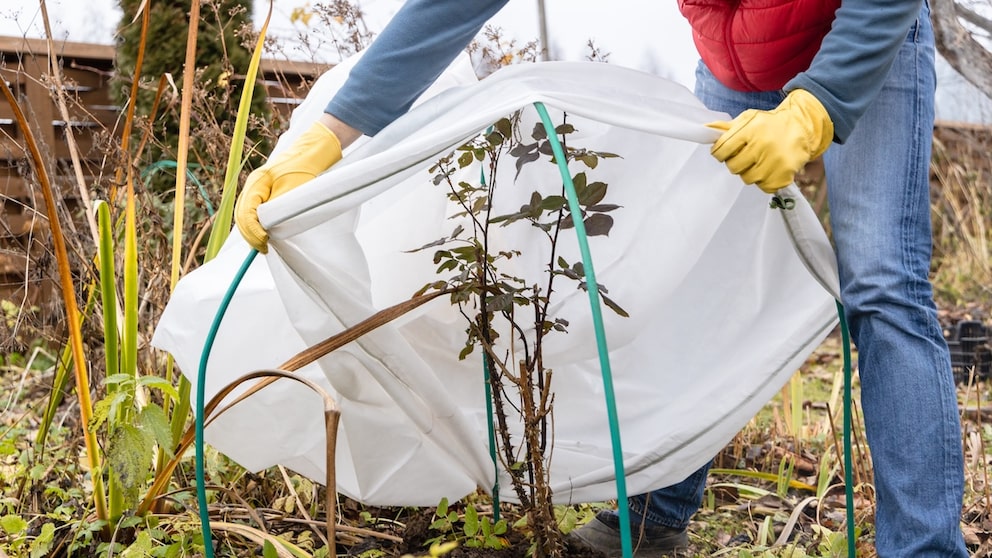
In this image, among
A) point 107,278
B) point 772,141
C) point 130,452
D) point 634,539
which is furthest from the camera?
point 634,539

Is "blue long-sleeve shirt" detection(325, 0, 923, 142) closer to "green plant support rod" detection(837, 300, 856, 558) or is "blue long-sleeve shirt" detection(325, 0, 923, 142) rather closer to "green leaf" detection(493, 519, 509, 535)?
"green plant support rod" detection(837, 300, 856, 558)

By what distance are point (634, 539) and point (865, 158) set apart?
82cm

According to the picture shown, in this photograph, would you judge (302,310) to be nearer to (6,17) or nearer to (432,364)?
(432,364)

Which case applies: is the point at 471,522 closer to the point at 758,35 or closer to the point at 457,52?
the point at 457,52

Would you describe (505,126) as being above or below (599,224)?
above

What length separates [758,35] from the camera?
52.2 inches

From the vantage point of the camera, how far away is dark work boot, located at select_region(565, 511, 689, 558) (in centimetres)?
156

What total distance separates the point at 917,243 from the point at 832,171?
0.17 m

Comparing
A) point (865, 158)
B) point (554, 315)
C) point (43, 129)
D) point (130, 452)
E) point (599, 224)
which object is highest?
point (43, 129)

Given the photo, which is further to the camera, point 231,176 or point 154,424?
point 231,176

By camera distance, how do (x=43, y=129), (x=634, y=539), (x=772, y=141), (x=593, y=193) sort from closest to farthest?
(x=772, y=141) → (x=593, y=193) → (x=634, y=539) → (x=43, y=129)

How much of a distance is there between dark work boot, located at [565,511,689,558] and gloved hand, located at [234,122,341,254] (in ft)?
2.65

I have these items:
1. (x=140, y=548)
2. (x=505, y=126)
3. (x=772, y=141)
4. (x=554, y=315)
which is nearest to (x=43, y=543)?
(x=140, y=548)

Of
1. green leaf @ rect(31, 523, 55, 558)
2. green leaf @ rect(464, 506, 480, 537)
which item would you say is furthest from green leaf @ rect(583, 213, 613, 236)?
green leaf @ rect(31, 523, 55, 558)
